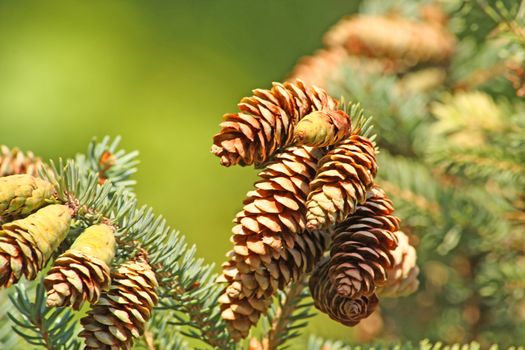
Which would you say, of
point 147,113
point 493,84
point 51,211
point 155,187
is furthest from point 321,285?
point 147,113

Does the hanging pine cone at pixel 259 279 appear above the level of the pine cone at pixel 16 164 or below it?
below

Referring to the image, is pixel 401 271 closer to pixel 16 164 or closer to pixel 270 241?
pixel 270 241

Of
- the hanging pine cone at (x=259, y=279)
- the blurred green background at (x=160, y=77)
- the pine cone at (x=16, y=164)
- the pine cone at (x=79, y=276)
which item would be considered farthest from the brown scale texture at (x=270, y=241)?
the blurred green background at (x=160, y=77)

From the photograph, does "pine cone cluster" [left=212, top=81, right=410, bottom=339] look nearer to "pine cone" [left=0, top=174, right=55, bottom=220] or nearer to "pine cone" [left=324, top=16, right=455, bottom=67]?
"pine cone" [left=0, top=174, right=55, bottom=220]

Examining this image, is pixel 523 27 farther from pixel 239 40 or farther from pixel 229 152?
pixel 239 40

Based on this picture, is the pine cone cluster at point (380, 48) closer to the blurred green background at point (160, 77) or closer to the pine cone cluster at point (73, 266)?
the pine cone cluster at point (73, 266)
